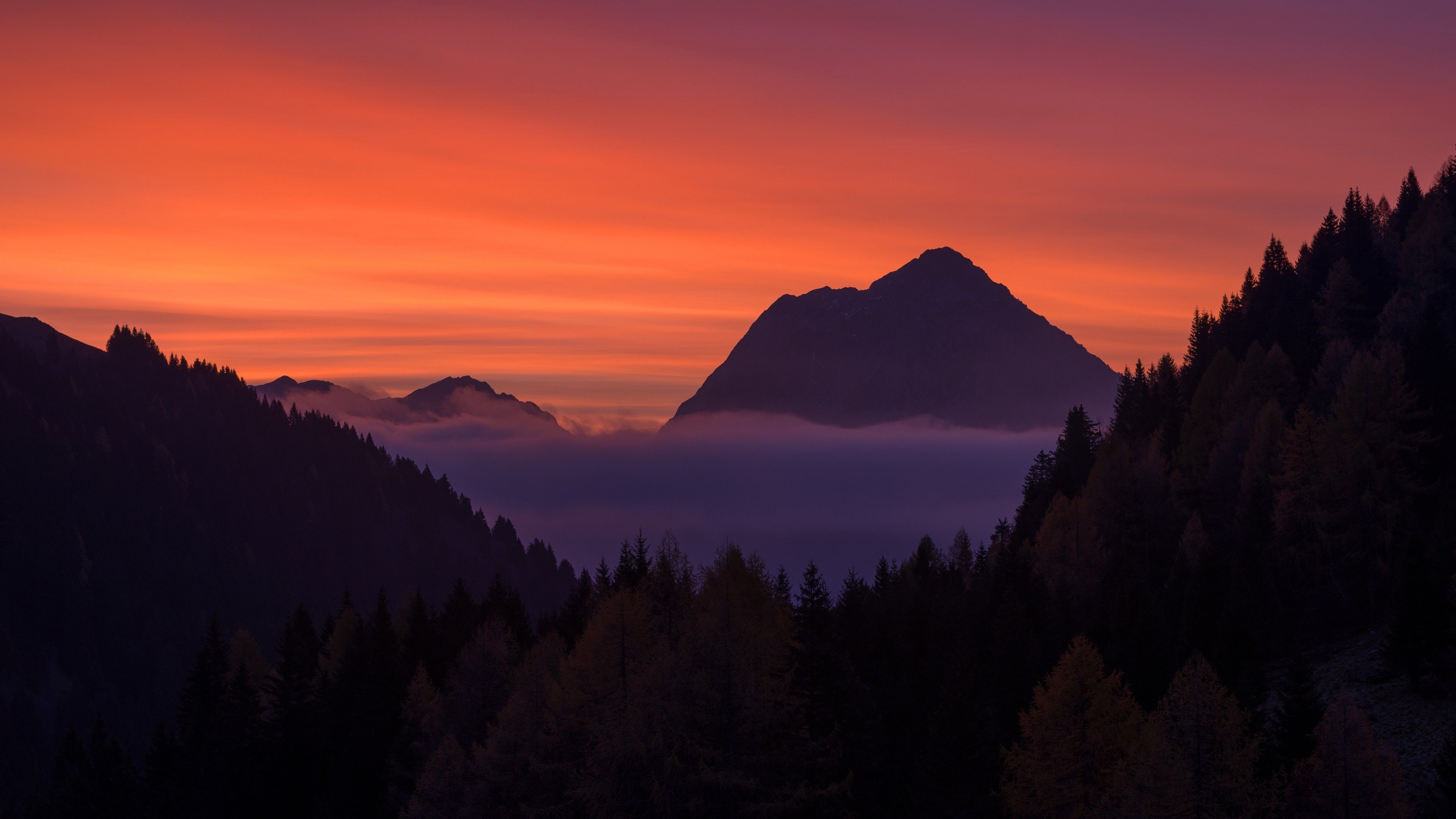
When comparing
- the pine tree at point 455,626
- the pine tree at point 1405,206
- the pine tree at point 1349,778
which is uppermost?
the pine tree at point 1405,206

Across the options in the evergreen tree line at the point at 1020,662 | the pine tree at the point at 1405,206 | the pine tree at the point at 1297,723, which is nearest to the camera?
the evergreen tree line at the point at 1020,662

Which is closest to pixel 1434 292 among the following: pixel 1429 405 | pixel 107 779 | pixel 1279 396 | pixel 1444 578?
pixel 1279 396

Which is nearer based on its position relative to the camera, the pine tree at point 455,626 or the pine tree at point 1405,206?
the pine tree at point 455,626

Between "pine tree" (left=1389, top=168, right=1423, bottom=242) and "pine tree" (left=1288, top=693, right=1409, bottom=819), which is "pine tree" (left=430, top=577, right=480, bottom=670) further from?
"pine tree" (left=1389, top=168, right=1423, bottom=242)

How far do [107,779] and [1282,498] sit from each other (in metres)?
81.1

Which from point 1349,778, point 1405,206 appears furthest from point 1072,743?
point 1405,206

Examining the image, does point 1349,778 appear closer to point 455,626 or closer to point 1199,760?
point 1199,760

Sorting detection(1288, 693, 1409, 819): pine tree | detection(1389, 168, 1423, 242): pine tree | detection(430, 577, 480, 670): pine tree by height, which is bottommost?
Answer: detection(430, 577, 480, 670): pine tree

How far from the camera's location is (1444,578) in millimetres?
51969

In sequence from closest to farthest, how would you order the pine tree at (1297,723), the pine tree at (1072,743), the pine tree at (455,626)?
the pine tree at (1297,723) → the pine tree at (1072,743) → the pine tree at (455,626)

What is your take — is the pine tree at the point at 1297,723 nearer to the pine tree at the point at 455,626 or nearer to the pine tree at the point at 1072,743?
the pine tree at the point at 1072,743

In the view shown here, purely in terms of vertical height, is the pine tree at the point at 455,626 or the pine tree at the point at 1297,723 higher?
the pine tree at the point at 1297,723

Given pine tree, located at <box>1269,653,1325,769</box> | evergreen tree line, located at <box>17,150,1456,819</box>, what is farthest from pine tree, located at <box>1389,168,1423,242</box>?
pine tree, located at <box>1269,653,1325,769</box>

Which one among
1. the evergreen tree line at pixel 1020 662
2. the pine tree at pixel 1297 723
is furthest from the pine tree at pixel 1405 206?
the pine tree at pixel 1297 723
